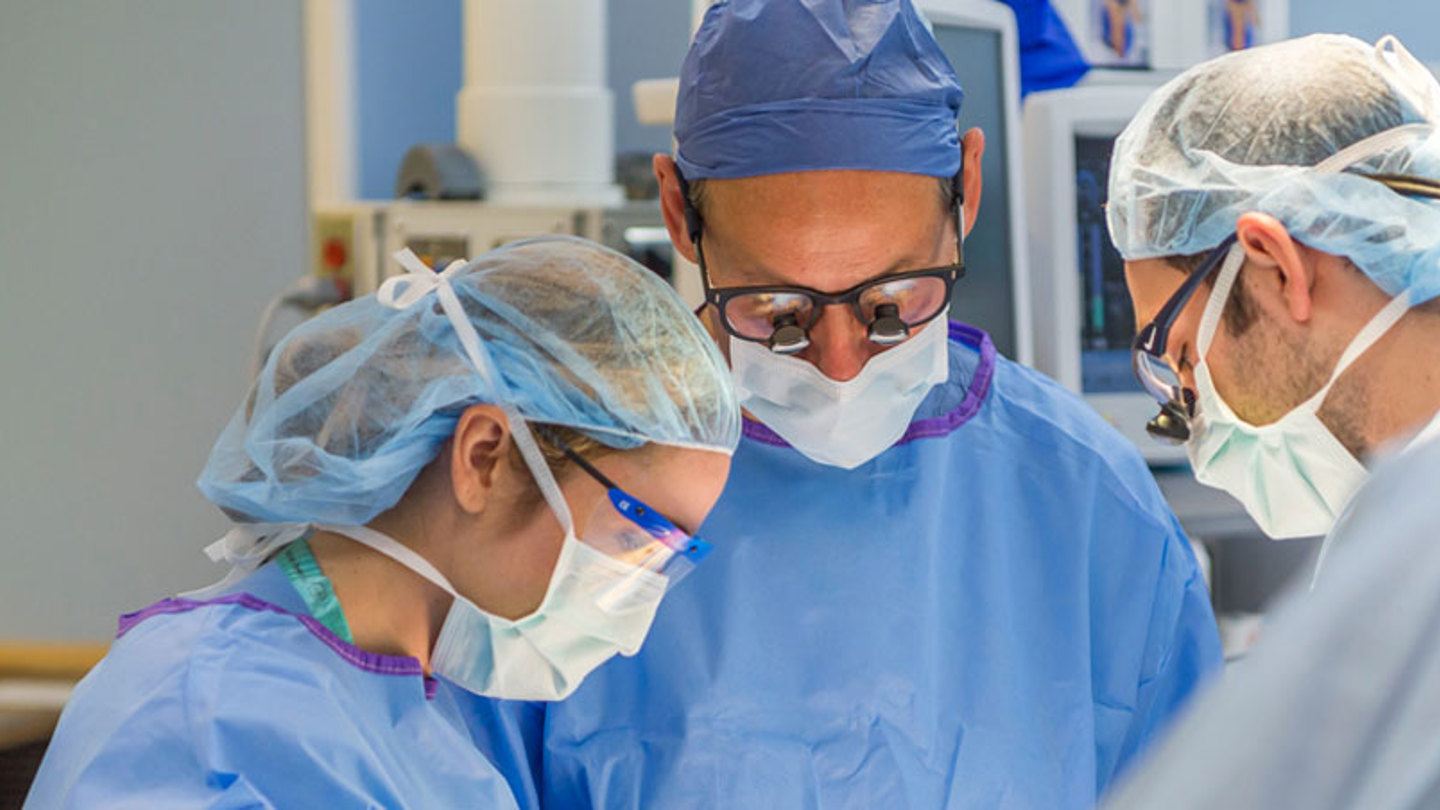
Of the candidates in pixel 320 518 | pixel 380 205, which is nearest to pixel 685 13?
pixel 380 205

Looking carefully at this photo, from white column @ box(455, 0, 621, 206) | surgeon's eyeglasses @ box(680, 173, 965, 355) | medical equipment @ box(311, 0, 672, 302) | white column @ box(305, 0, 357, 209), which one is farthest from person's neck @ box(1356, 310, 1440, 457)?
white column @ box(305, 0, 357, 209)

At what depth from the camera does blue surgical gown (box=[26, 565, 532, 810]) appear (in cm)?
104

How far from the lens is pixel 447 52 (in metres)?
3.85

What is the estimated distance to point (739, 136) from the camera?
1.36 metres

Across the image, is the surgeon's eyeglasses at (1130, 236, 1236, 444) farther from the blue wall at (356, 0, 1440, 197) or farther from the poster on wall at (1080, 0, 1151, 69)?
the blue wall at (356, 0, 1440, 197)

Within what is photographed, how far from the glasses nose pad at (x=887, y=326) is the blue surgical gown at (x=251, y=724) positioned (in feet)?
1.57

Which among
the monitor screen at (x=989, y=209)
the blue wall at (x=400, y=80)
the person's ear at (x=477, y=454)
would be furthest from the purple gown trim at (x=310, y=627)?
the blue wall at (x=400, y=80)

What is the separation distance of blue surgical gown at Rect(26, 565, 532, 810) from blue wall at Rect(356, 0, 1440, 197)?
7.67 feet

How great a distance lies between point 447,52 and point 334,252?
41.9 inches

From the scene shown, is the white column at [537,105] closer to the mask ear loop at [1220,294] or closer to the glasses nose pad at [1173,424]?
the glasses nose pad at [1173,424]

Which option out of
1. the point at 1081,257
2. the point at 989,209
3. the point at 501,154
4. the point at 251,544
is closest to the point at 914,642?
the point at 251,544

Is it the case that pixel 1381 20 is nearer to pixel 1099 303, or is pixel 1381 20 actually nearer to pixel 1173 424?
pixel 1099 303

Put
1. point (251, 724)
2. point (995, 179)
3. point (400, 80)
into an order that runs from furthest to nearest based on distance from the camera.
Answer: point (400, 80)
point (995, 179)
point (251, 724)

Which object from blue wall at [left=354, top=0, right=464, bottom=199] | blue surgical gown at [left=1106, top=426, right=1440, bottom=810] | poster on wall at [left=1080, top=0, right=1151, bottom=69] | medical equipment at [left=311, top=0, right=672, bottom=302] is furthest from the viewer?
blue wall at [left=354, top=0, right=464, bottom=199]
